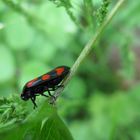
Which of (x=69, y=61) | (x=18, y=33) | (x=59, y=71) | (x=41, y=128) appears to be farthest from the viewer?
(x=69, y=61)

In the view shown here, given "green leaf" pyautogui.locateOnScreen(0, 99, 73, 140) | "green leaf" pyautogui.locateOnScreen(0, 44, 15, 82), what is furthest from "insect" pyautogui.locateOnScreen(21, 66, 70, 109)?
"green leaf" pyautogui.locateOnScreen(0, 44, 15, 82)

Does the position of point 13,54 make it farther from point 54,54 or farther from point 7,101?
point 7,101

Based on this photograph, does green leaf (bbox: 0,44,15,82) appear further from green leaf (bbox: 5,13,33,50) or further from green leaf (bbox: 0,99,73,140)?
green leaf (bbox: 0,99,73,140)

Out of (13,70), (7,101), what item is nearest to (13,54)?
(13,70)

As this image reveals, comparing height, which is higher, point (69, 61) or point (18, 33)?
point (18, 33)

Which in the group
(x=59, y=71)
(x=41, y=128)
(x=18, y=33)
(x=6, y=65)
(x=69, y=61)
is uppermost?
(x=18, y=33)

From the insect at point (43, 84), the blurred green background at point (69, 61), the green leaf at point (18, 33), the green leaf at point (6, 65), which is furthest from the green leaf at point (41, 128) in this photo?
the green leaf at point (18, 33)

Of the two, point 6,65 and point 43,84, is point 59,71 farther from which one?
point 6,65

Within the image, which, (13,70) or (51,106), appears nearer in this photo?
(51,106)

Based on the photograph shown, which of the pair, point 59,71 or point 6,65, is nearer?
point 59,71

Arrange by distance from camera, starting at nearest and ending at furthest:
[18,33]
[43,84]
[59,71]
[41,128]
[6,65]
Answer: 1. [41,128]
2. [59,71]
3. [43,84]
4. [6,65]
5. [18,33]

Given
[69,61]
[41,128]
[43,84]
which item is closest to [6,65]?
[69,61]
